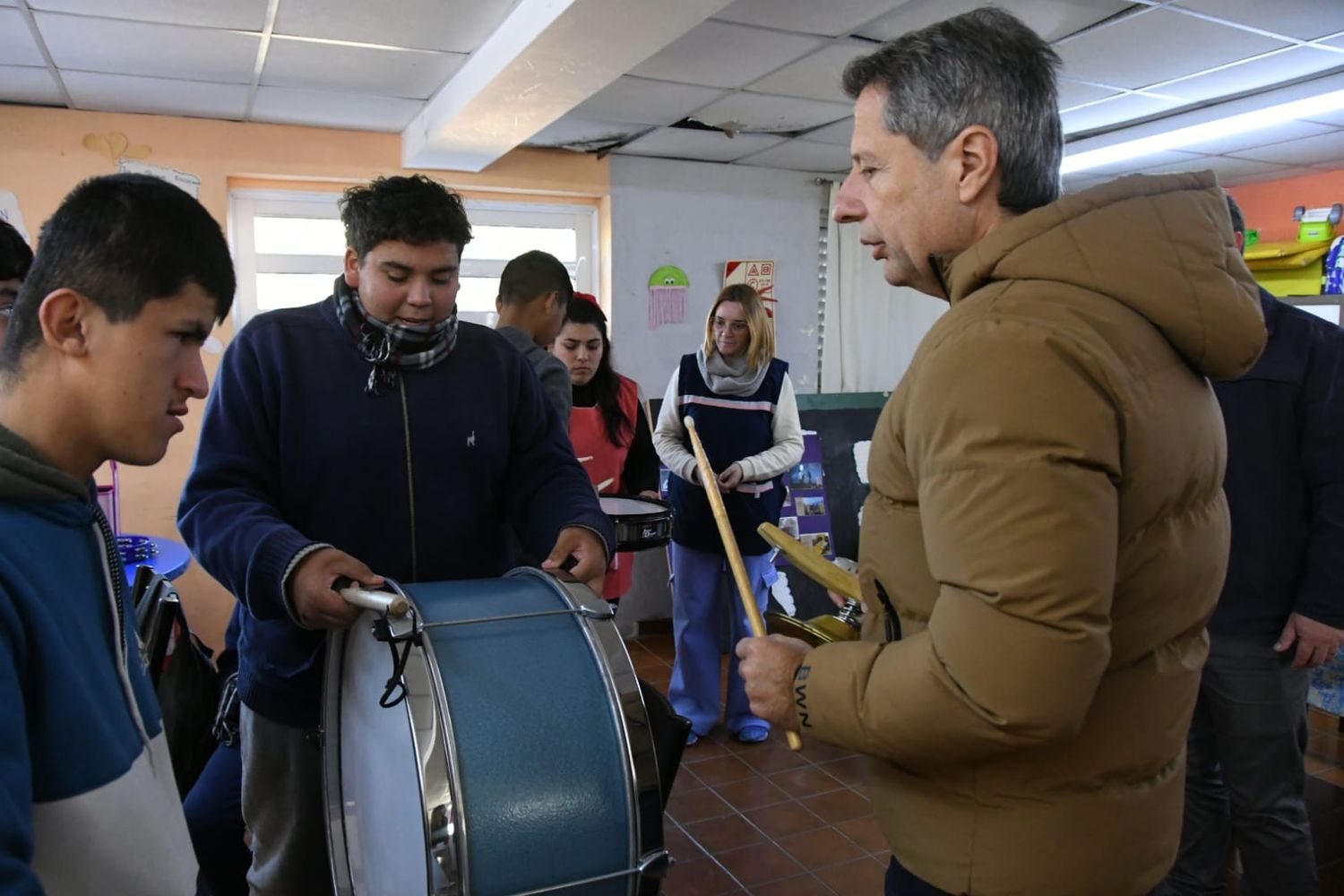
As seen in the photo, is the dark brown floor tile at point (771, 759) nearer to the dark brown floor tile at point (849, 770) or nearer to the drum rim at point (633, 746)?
the dark brown floor tile at point (849, 770)

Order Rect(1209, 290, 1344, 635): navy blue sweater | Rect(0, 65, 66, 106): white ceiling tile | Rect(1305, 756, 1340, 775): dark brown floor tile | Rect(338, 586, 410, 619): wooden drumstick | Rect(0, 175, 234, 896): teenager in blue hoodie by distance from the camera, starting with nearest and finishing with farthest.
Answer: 1. Rect(0, 175, 234, 896): teenager in blue hoodie
2. Rect(338, 586, 410, 619): wooden drumstick
3. Rect(1209, 290, 1344, 635): navy blue sweater
4. Rect(1305, 756, 1340, 775): dark brown floor tile
5. Rect(0, 65, 66, 106): white ceiling tile

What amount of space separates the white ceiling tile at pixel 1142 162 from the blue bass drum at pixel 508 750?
4.75 meters

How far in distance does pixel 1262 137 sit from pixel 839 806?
4.00 meters

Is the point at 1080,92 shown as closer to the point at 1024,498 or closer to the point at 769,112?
the point at 769,112

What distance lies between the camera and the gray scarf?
11.5 ft

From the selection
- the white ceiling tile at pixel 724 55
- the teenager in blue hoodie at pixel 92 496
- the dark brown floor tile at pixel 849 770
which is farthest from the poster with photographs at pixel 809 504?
the teenager in blue hoodie at pixel 92 496

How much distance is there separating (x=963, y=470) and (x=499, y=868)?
70 centimetres

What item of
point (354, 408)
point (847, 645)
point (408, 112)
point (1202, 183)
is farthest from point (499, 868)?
point (408, 112)

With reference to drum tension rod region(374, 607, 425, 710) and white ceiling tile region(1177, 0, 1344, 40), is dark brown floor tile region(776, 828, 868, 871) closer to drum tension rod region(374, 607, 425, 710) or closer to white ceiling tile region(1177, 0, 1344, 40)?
drum tension rod region(374, 607, 425, 710)

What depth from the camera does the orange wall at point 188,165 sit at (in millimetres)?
3984

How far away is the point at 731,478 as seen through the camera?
3389 mm

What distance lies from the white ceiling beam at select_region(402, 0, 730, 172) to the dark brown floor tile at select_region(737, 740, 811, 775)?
2417mm

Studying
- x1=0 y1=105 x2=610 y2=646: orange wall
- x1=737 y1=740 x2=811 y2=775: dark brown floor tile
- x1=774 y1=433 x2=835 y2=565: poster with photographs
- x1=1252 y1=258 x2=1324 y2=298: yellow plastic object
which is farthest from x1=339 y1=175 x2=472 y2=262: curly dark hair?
x1=1252 y1=258 x2=1324 y2=298: yellow plastic object

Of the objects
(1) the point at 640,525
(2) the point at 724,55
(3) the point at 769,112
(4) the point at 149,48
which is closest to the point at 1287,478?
(1) the point at 640,525
